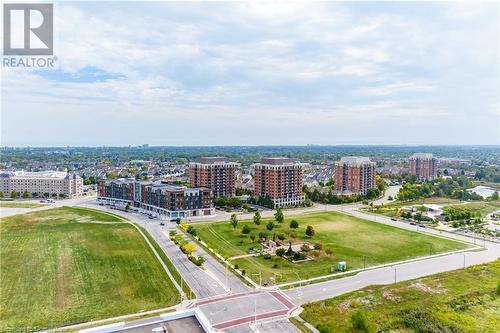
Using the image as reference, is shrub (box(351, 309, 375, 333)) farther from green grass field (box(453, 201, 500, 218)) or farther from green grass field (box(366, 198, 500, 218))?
green grass field (box(453, 201, 500, 218))

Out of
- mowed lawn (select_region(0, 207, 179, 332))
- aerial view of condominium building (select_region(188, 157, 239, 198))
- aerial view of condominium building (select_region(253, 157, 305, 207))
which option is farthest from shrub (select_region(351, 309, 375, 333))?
aerial view of condominium building (select_region(188, 157, 239, 198))

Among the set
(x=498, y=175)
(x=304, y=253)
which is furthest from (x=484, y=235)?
(x=498, y=175)

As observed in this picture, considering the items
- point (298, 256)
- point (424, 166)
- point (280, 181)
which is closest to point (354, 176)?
point (280, 181)

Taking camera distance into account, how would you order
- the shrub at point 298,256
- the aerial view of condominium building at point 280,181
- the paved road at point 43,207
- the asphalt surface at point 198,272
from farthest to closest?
the aerial view of condominium building at point 280,181 → the paved road at point 43,207 → the shrub at point 298,256 → the asphalt surface at point 198,272

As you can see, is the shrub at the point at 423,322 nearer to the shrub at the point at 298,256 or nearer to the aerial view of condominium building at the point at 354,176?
the shrub at the point at 298,256

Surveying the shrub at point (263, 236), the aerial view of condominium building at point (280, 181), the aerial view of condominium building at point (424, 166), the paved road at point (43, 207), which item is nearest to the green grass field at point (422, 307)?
the shrub at point (263, 236)

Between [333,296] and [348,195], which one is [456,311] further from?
[348,195]
